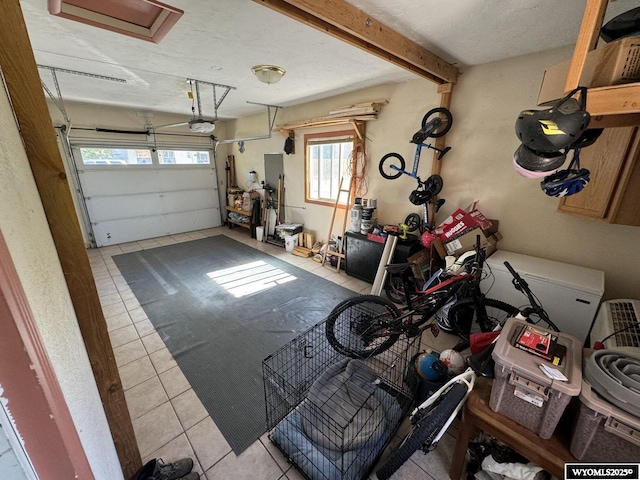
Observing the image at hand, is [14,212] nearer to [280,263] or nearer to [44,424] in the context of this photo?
[44,424]

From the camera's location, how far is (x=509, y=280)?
7.04 ft

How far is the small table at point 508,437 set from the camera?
1.01 m

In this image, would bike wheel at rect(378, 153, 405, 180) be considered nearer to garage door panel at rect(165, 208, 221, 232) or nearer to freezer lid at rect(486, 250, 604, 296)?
freezer lid at rect(486, 250, 604, 296)

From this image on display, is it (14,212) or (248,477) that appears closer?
(14,212)

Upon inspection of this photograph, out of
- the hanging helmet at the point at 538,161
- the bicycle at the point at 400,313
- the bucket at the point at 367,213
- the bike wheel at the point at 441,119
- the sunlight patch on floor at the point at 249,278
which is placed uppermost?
the bike wheel at the point at 441,119

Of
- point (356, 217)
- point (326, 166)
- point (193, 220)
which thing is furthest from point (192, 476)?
point (193, 220)

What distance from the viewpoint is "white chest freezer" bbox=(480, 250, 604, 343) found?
1850mm

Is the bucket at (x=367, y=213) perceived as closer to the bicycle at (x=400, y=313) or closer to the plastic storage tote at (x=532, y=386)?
the bicycle at (x=400, y=313)

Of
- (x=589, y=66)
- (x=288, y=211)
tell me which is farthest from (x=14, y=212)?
(x=288, y=211)

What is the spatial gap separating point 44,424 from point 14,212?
0.50 meters

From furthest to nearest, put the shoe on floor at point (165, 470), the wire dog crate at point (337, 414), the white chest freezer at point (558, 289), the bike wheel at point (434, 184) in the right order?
the bike wheel at point (434, 184)
the white chest freezer at point (558, 289)
the wire dog crate at point (337, 414)
the shoe on floor at point (165, 470)

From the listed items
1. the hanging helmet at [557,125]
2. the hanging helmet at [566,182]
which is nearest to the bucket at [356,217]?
the hanging helmet at [566,182]

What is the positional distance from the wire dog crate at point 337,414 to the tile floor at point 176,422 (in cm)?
12

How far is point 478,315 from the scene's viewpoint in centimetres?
204
